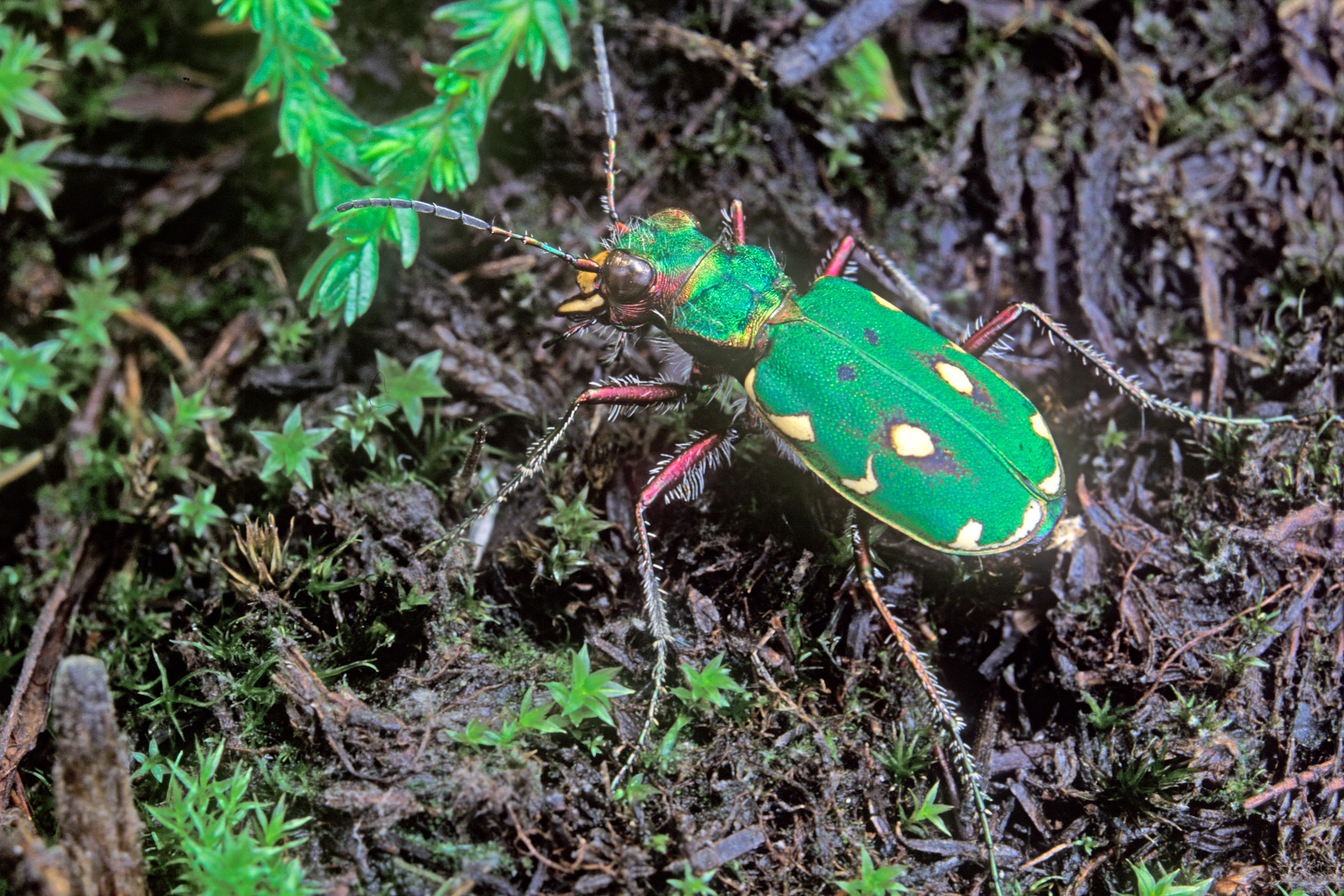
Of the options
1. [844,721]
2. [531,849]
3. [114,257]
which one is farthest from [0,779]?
[844,721]

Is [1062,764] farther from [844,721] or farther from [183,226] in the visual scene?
[183,226]

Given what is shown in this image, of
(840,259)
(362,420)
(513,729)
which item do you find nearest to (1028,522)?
(840,259)

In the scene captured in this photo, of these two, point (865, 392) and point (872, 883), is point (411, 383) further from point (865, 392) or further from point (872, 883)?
point (872, 883)

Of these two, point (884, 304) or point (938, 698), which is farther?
point (884, 304)

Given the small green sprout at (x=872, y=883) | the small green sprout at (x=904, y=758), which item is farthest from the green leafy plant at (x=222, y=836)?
the small green sprout at (x=904, y=758)

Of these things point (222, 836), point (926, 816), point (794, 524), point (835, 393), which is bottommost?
point (926, 816)

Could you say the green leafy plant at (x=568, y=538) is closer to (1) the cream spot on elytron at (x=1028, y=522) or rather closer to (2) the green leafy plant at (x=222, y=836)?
(2) the green leafy plant at (x=222, y=836)
